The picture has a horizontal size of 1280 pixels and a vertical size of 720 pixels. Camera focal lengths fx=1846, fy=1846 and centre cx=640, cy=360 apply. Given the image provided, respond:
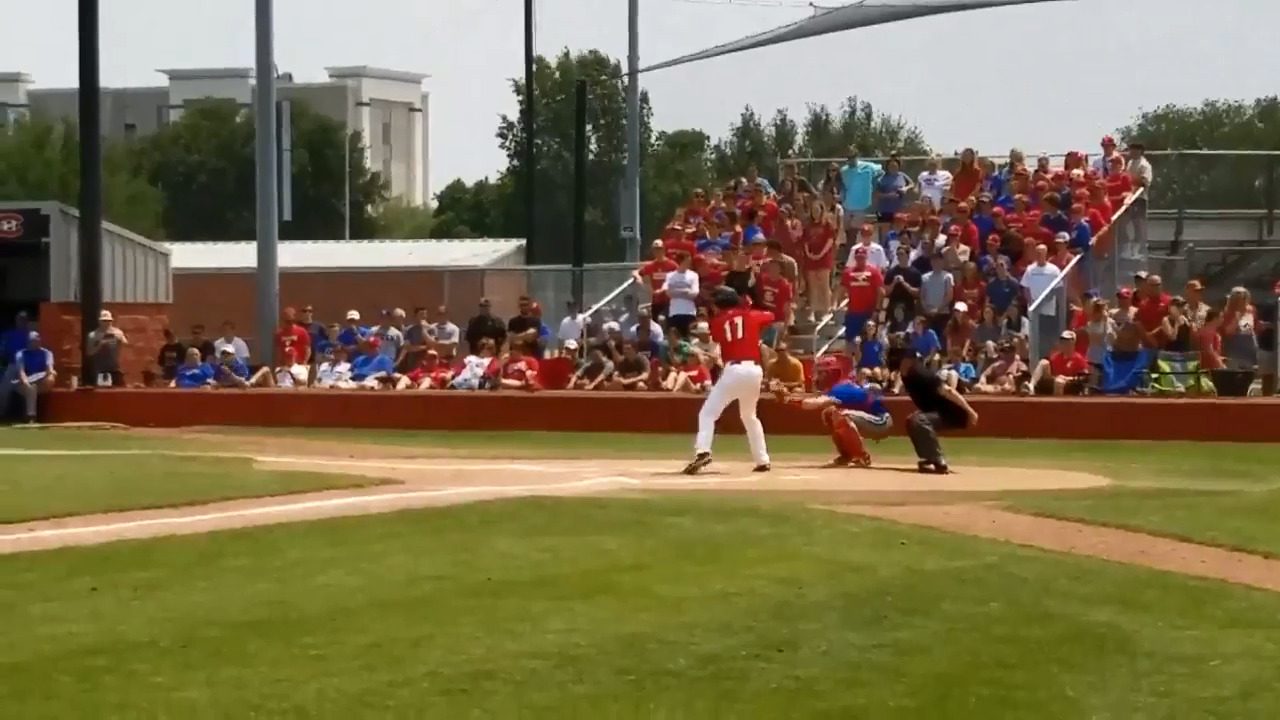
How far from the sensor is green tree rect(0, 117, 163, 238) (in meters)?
78.3

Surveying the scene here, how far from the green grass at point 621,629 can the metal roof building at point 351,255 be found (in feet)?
93.8

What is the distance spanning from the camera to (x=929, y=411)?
17.0m

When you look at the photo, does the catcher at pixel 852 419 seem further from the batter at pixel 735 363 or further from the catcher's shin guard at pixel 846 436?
the batter at pixel 735 363

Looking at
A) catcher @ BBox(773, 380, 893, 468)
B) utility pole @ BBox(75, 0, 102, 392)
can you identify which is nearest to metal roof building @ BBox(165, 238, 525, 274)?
utility pole @ BBox(75, 0, 102, 392)

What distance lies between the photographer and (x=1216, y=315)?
70.6 ft

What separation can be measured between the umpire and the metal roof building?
77.5 feet

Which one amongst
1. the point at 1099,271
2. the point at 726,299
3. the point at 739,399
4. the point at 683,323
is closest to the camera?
the point at 726,299

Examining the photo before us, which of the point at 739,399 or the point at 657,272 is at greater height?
the point at 657,272

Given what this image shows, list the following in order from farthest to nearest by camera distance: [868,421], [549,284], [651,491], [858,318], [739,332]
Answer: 1. [549,284]
2. [858,318]
3. [868,421]
4. [739,332]
5. [651,491]

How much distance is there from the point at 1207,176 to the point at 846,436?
14.4 meters

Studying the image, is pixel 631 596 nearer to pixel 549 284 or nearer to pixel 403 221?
pixel 549 284

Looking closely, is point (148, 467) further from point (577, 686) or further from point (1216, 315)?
point (1216, 315)

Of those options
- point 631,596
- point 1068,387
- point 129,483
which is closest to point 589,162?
point 1068,387

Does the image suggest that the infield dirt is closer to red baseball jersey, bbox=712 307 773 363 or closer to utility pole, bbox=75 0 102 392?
red baseball jersey, bbox=712 307 773 363
